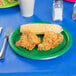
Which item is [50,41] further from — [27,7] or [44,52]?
[27,7]

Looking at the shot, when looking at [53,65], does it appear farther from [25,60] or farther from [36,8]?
[36,8]

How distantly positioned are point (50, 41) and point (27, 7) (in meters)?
0.31

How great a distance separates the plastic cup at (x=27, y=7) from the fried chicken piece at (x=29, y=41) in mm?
250

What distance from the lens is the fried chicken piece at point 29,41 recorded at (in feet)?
2.46

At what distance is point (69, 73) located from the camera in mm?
674

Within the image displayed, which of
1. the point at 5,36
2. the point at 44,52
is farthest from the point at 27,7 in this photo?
→ the point at 44,52

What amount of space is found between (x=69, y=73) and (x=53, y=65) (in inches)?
2.6

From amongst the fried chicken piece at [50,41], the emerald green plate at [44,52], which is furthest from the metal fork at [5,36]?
the fried chicken piece at [50,41]

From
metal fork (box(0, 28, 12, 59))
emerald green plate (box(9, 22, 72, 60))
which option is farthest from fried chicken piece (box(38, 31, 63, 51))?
metal fork (box(0, 28, 12, 59))

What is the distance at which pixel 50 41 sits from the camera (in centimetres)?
75

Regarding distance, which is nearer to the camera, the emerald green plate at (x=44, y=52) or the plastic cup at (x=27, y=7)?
the emerald green plate at (x=44, y=52)

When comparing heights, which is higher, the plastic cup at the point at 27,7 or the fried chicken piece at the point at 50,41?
the plastic cup at the point at 27,7

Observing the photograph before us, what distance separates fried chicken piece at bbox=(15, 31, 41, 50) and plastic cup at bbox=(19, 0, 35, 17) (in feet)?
0.82

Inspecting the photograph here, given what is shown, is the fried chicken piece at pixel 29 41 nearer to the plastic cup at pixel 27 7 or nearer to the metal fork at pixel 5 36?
the metal fork at pixel 5 36
